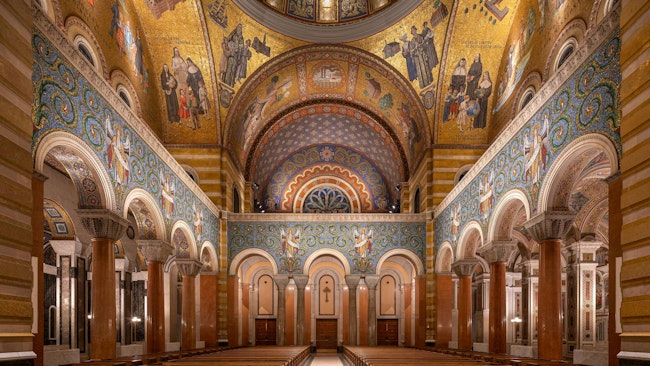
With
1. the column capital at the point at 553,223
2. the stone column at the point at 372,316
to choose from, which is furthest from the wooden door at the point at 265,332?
the column capital at the point at 553,223

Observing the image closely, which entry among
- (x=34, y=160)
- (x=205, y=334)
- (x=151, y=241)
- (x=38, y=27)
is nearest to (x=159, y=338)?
(x=151, y=241)

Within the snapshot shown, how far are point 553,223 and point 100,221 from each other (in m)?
9.52

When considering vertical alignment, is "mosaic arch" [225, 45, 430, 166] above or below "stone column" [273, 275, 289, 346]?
above

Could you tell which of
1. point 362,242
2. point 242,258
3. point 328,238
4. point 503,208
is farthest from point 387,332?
point 503,208

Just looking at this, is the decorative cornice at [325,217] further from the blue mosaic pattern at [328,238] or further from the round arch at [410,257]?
the round arch at [410,257]

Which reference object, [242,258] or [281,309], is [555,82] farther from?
[281,309]

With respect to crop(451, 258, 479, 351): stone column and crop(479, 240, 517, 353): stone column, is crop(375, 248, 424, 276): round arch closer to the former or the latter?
crop(451, 258, 479, 351): stone column

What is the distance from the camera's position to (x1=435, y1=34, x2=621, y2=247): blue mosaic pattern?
9359 millimetres

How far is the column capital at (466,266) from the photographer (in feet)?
64.1

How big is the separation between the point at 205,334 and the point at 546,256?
1537cm

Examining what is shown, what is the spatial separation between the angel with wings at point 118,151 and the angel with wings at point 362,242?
47.0 ft

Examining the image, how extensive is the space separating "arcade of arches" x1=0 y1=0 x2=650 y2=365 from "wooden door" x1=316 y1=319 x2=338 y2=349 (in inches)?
5.1

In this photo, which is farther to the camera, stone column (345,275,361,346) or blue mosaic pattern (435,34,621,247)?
stone column (345,275,361,346)

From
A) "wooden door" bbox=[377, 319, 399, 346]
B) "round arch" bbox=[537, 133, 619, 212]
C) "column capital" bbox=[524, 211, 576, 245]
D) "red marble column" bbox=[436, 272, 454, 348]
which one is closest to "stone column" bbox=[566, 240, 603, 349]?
"red marble column" bbox=[436, 272, 454, 348]
